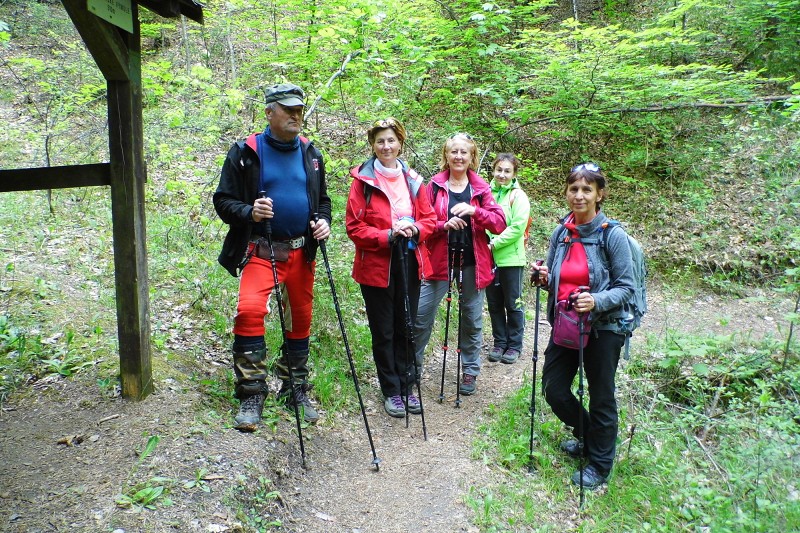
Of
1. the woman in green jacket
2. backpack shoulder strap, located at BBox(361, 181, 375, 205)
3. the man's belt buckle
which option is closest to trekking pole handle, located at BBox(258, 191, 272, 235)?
the man's belt buckle

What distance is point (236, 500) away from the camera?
3283 millimetres

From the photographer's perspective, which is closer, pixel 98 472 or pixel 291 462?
pixel 98 472

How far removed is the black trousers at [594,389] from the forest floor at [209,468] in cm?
34

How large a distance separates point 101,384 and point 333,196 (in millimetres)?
4433

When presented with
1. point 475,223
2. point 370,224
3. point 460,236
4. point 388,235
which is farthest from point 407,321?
point 475,223

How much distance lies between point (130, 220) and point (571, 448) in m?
3.95

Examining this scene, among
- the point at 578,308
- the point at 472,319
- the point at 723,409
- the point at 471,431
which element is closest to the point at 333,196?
the point at 472,319

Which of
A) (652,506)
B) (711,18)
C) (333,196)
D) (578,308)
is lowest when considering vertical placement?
(652,506)

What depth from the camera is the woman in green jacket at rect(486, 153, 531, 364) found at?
605 centimetres

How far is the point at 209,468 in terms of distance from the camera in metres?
3.43

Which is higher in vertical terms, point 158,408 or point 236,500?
point 158,408

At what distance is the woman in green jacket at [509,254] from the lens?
6.05 m

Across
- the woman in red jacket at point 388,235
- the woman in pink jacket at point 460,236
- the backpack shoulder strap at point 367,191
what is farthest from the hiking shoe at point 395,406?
the backpack shoulder strap at point 367,191

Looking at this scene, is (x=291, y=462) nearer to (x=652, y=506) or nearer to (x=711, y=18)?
(x=652, y=506)
